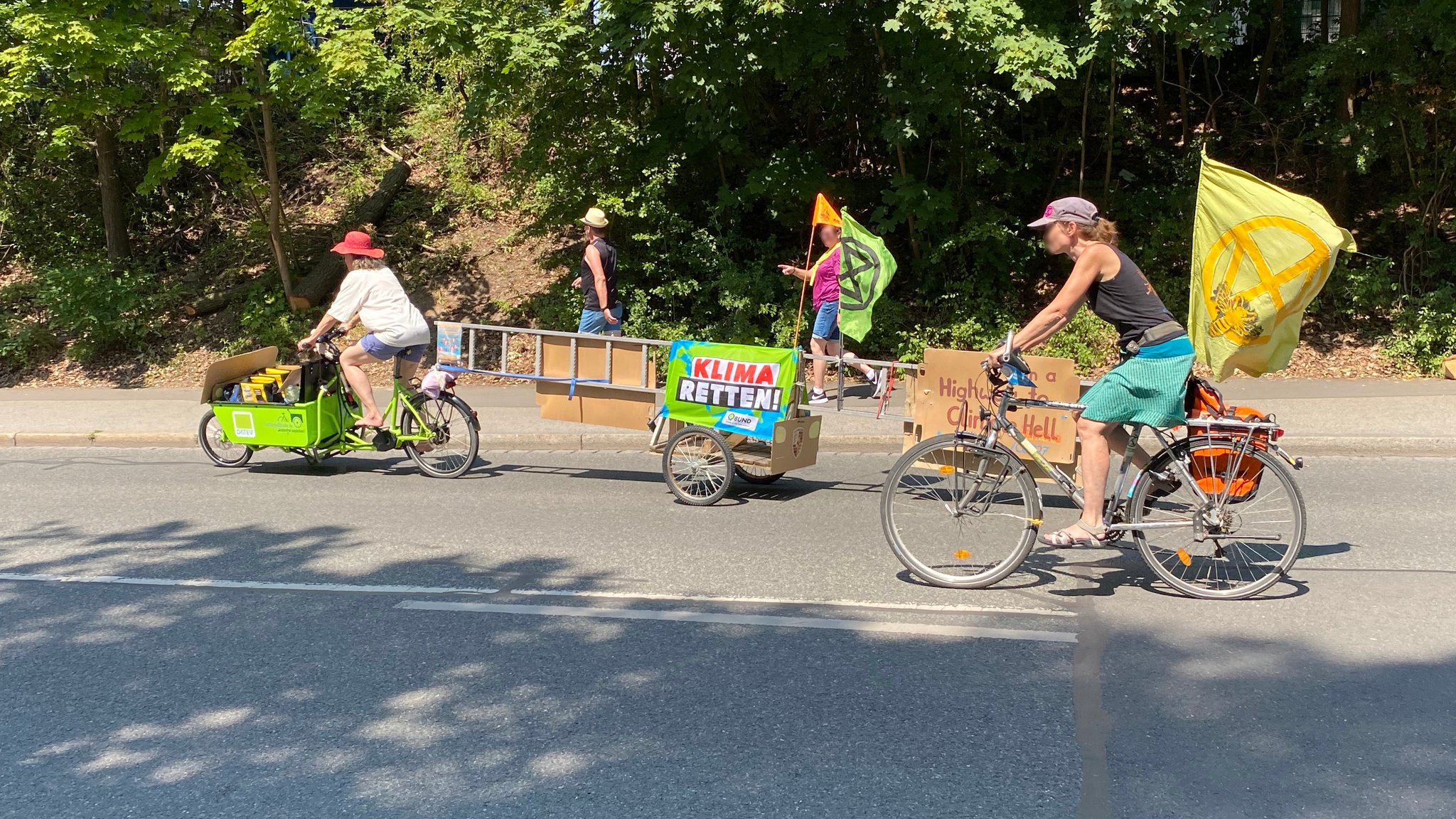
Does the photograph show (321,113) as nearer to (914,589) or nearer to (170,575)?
(170,575)

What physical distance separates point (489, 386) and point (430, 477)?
17.5 ft

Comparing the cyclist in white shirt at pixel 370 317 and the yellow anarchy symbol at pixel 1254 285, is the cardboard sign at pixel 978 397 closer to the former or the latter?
the yellow anarchy symbol at pixel 1254 285

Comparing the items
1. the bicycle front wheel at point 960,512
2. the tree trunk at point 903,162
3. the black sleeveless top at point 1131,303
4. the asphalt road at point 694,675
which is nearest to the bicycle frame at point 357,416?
the asphalt road at point 694,675

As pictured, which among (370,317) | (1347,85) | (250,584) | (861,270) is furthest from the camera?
(1347,85)

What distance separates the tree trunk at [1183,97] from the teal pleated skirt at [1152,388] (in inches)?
482

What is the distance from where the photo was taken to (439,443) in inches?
376

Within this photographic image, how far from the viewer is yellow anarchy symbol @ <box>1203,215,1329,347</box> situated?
231 inches

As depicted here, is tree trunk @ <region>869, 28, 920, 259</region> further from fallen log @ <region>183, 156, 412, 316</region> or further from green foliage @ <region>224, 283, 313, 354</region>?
green foliage @ <region>224, 283, 313, 354</region>

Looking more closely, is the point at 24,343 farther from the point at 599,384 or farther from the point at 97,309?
the point at 599,384

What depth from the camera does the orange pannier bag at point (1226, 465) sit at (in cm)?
566

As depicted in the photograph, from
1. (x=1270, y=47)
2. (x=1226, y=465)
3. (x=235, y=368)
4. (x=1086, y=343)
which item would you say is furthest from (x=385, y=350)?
(x=1270, y=47)

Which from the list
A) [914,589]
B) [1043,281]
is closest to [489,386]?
[1043,281]

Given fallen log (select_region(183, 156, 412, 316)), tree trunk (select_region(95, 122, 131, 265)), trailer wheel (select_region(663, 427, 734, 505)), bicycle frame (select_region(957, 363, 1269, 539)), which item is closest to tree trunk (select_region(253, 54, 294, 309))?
fallen log (select_region(183, 156, 412, 316))

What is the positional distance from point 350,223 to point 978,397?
14.9 metres
